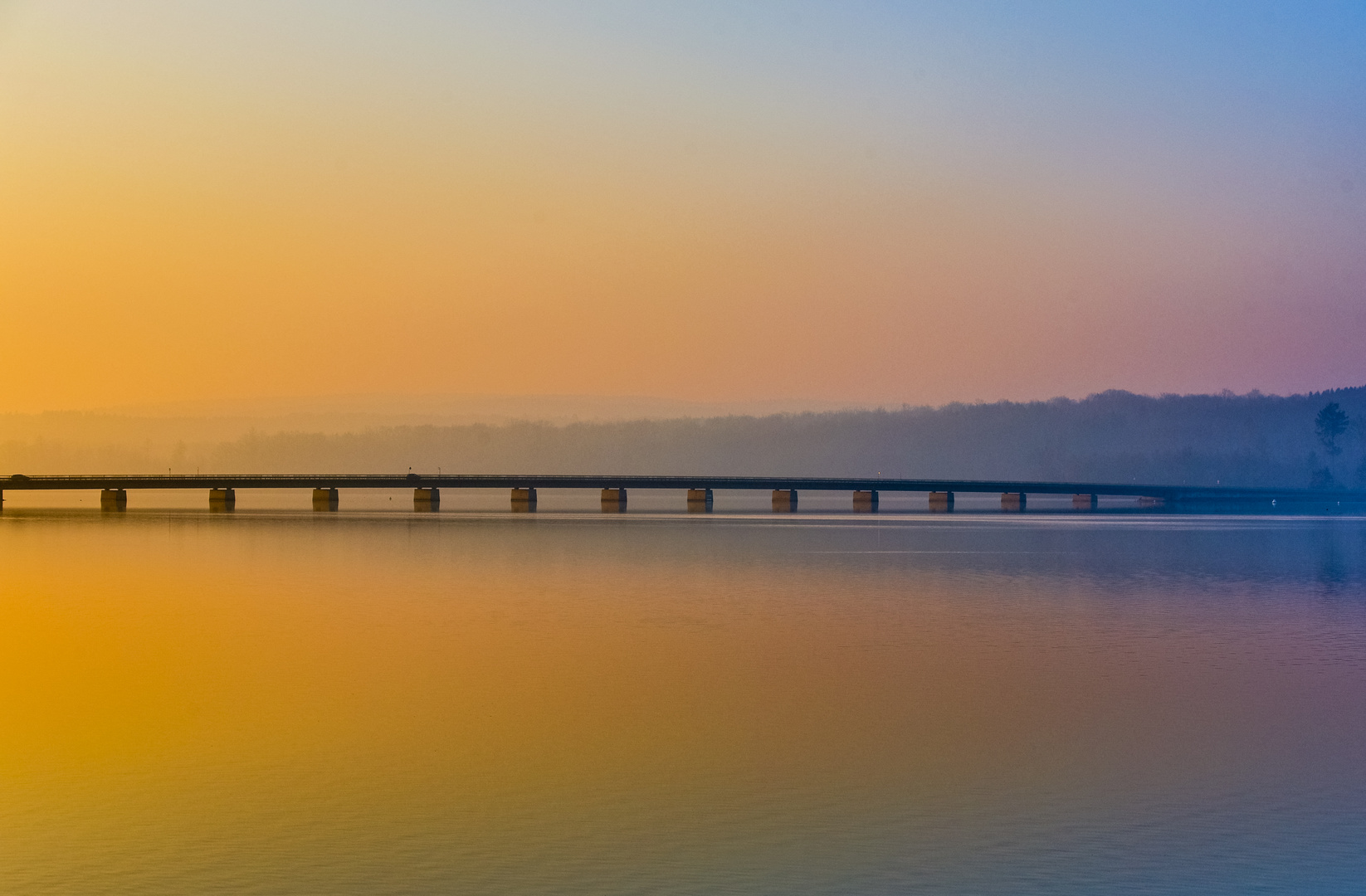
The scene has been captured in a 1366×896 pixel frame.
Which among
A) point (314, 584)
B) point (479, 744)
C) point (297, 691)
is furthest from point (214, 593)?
point (479, 744)

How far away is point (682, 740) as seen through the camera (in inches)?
1277

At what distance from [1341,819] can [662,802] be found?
34.2 feet

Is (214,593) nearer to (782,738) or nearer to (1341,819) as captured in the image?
(782,738)

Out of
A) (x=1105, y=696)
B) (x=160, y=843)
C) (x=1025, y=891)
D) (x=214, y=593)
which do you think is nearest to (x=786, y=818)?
(x=1025, y=891)

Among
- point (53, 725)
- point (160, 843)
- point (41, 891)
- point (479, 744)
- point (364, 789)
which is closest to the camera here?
point (41, 891)

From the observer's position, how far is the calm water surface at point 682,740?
72.2ft

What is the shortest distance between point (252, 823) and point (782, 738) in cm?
1167

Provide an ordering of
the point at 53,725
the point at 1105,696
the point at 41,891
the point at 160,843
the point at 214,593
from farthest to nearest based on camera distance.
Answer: the point at 214,593, the point at 1105,696, the point at 53,725, the point at 160,843, the point at 41,891

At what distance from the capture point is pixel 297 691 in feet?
131

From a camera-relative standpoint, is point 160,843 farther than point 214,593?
No

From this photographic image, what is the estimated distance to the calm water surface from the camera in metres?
22.0

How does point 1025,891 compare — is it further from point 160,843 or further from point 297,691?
point 297,691

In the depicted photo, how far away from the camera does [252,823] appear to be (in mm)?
24266

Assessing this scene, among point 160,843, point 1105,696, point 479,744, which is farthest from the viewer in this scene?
point 1105,696
